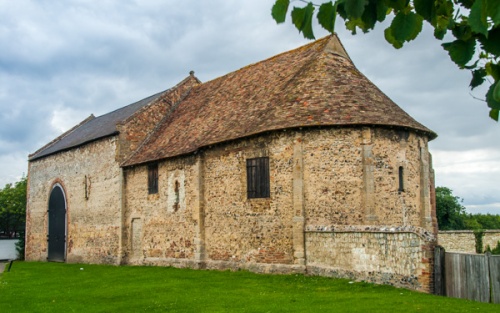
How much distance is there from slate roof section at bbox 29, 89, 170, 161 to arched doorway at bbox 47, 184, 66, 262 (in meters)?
3.23

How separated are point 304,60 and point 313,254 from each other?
10.1 m

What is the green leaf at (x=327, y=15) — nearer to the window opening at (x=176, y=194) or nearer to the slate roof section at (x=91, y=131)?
the window opening at (x=176, y=194)

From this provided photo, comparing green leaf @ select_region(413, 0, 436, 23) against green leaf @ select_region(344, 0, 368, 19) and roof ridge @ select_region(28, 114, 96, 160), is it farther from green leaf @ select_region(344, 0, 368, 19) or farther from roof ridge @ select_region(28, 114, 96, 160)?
roof ridge @ select_region(28, 114, 96, 160)

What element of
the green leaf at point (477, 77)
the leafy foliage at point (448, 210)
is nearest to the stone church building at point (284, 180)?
the green leaf at point (477, 77)

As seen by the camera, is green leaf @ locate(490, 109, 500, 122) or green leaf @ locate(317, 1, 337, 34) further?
green leaf @ locate(490, 109, 500, 122)

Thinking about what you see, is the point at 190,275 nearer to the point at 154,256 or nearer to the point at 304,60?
the point at 154,256

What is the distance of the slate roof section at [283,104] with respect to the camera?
21.3m

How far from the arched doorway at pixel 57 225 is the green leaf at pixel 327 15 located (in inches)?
1415

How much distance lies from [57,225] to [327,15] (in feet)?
122

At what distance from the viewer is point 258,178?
2258 cm

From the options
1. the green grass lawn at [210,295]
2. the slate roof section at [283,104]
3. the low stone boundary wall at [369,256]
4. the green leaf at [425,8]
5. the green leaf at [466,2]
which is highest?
the slate roof section at [283,104]

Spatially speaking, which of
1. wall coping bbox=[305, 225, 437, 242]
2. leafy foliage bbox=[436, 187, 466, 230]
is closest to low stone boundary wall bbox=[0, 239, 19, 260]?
wall coping bbox=[305, 225, 437, 242]

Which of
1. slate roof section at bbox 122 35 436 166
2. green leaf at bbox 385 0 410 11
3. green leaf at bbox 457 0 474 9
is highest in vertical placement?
slate roof section at bbox 122 35 436 166

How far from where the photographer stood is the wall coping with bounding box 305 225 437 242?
53.8 feet
